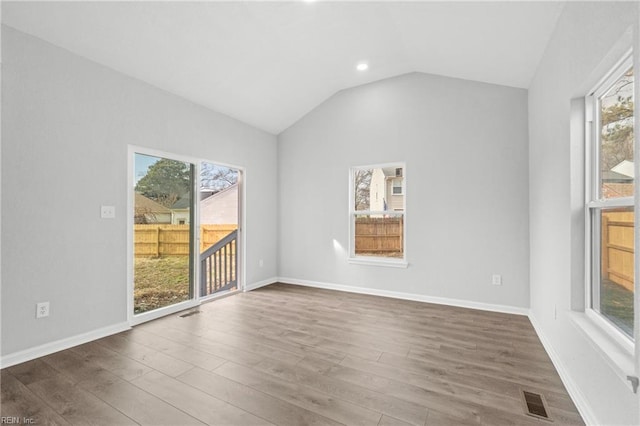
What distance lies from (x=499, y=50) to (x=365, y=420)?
358 centimetres

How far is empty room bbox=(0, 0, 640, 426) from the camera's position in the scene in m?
1.85

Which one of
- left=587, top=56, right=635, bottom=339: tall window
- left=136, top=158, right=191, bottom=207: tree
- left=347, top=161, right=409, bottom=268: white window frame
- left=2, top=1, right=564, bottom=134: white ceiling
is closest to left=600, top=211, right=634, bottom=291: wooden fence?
left=587, top=56, right=635, bottom=339: tall window

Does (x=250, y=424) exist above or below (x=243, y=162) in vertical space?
below

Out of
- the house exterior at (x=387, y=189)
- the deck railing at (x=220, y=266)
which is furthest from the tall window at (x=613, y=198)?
the deck railing at (x=220, y=266)

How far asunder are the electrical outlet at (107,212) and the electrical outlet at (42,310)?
91cm

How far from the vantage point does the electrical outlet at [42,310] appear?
254 centimetres

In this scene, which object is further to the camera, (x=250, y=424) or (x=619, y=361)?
(x=250, y=424)

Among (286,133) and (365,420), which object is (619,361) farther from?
(286,133)

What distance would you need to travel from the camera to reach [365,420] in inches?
68.6

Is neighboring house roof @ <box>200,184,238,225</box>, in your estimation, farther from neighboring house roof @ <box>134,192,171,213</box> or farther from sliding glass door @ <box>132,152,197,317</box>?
neighboring house roof @ <box>134,192,171,213</box>

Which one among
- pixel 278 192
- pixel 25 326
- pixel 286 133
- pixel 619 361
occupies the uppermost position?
pixel 286 133

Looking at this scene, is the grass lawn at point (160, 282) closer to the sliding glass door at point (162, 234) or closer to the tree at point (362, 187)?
the sliding glass door at point (162, 234)

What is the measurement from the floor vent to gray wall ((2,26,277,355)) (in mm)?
3757

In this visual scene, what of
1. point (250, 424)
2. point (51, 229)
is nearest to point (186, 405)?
point (250, 424)
